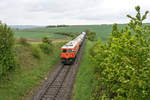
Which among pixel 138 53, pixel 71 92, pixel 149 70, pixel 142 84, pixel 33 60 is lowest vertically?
pixel 71 92

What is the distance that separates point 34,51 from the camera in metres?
24.6

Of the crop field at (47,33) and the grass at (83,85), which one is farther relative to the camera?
the crop field at (47,33)

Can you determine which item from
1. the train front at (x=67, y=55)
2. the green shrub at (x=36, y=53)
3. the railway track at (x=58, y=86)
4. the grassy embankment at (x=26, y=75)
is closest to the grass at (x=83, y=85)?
the railway track at (x=58, y=86)

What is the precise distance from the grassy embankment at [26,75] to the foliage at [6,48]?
4.27 feet

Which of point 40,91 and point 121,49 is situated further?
point 40,91

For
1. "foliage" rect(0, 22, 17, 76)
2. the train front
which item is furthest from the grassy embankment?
the train front

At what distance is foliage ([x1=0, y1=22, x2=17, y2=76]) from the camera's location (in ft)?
50.1

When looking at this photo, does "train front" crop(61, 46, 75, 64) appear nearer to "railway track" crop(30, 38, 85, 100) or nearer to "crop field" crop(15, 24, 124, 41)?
"railway track" crop(30, 38, 85, 100)

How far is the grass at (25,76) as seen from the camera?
14.3m

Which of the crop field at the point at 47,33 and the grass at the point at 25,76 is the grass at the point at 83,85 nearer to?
the grass at the point at 25,76

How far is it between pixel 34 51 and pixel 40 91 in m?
10.8

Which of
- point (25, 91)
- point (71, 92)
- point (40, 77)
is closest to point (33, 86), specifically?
point (25, 91)

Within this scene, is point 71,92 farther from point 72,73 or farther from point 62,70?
point 62,70

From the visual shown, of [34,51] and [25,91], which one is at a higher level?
[34,51]
